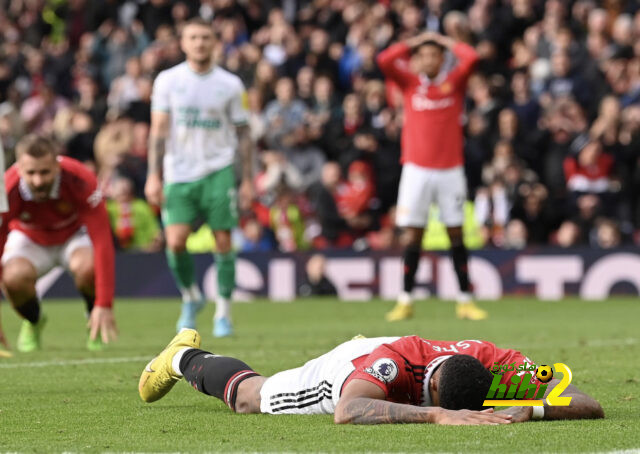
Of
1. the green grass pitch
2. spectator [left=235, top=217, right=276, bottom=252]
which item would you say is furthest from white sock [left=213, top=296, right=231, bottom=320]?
spectator [left=235, top=217, right=276, bottom=252]

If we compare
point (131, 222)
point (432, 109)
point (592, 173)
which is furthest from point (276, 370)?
point (131, 222)

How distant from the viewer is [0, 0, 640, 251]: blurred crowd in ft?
55.0

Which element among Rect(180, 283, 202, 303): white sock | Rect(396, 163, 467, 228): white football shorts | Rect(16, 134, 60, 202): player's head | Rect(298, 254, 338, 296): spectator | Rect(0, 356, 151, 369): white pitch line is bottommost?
Rect(298, 254, 338, 296): spectator

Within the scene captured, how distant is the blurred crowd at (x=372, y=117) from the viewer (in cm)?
1677

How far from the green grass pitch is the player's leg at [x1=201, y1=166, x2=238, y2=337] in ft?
0.79

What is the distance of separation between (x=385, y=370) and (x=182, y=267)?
235 inches

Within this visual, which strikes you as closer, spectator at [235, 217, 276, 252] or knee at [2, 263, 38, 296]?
knee at [2, 263, 38, 296]

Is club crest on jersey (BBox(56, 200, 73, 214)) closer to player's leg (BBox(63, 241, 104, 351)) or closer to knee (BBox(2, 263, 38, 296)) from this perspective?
player's leg (BBox(63, 241, 104, 351))

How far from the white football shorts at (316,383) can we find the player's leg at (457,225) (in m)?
6.81

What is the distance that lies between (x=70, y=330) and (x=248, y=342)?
9.27 feet

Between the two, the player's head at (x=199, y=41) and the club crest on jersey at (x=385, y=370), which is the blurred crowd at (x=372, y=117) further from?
the club crest on jersey at (x=385, y=370)

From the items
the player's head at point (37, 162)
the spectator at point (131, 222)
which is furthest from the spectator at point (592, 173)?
the player's head at point (37, 162)

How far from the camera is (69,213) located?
9.19 metres

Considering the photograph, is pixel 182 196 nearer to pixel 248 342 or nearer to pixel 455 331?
pixel 248 342
